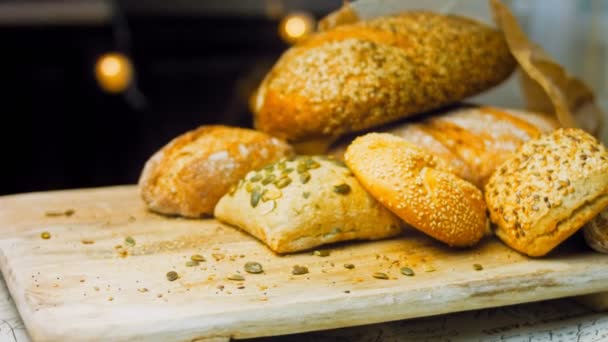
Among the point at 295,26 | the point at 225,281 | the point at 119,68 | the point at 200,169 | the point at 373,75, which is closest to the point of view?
the point at 225,281

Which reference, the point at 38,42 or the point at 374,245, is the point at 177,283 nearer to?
the point at 374,245

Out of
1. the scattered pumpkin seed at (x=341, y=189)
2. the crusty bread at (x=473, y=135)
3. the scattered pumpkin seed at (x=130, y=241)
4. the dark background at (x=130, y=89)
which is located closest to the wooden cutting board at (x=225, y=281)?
the scattered pumpkin seed at (x=130, y=241)

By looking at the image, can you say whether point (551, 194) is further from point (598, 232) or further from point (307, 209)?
point (307, 209)

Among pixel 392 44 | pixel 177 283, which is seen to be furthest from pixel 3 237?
pixel 392 44

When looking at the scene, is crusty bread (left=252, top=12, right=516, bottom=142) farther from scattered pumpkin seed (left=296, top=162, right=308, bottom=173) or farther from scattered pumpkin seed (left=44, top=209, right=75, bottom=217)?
scattered pumpkin seed (left=44, top=209, right=75, bottom=217)

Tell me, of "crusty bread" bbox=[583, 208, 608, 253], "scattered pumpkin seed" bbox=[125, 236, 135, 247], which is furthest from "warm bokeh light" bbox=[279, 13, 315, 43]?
"crusty bread" bbox=[583, 208, 608, 253]

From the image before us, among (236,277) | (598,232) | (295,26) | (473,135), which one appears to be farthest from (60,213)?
(295,26)

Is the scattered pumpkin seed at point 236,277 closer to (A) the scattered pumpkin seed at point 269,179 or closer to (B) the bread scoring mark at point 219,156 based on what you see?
(A) the scattered pumpkin seed at point 269,179
